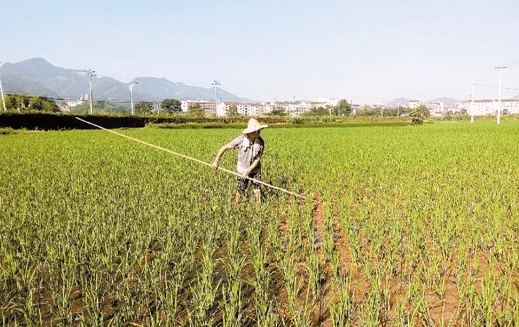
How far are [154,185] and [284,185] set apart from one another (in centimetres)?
243

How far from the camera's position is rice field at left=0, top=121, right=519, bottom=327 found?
2.90 m

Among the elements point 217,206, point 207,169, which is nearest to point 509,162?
point 207,169

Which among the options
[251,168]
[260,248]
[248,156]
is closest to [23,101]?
[248,156]

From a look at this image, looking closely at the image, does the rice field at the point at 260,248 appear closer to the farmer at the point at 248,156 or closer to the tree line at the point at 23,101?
the farmer at the point at 248,156

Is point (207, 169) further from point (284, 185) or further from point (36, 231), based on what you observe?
point (36, 231)

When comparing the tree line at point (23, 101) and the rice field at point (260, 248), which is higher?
the tree line at point (23, 101)

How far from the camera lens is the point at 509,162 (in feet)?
34.5

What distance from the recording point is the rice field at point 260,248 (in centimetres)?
290

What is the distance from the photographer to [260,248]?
4227 millimetres

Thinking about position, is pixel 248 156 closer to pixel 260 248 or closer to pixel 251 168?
pixel 251 168

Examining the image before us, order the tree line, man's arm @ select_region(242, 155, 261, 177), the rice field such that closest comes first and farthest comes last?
1. the rice field
2. man's arm @ select_region(242, 155, 261, 177)
3. the tree line

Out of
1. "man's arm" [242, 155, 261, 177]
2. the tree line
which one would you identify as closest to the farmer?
"man's arm" [242, 155, 261, 177]

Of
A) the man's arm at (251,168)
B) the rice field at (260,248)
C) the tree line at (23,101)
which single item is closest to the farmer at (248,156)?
the man's arm at (251,168)

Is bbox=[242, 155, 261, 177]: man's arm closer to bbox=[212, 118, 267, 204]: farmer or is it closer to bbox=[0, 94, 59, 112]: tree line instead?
bbox=[212, 118, 267, 204]: farmer
